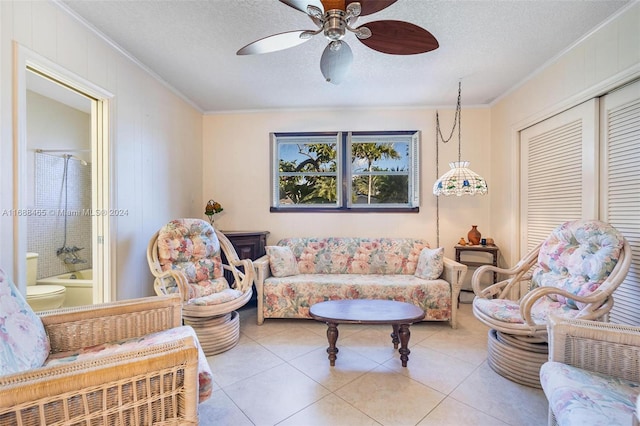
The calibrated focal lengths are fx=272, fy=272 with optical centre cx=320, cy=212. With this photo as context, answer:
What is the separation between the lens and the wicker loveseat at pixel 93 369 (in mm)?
802

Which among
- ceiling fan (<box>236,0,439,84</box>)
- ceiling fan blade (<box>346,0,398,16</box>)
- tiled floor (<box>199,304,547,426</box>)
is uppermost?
ceiling fan blade (<box>346,0,398,16</box>)

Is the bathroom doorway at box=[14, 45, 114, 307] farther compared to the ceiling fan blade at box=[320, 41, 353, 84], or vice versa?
the bathroom doorway at box=[14, 45, 114, 307]

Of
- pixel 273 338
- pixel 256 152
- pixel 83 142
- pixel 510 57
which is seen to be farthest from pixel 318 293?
pixel 83 142

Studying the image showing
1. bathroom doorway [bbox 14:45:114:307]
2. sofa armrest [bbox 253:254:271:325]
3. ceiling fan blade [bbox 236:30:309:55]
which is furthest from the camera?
sofa armrest [bbox 253:254:271:325]

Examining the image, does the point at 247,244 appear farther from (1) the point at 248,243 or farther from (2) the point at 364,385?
(2) the point at 364,385

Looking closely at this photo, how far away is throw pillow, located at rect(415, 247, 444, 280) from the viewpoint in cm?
292

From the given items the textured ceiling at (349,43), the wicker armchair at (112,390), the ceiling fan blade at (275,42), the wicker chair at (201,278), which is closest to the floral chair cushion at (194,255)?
the wicker chair at (201,278)

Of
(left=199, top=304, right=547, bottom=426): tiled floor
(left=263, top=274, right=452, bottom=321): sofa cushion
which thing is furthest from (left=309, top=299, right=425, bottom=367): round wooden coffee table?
(left=263, top=274, right=452, bottom=321): sofa cushion

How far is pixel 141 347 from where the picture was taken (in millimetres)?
1393

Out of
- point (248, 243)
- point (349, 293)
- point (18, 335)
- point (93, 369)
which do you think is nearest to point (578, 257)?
point (349, 293)

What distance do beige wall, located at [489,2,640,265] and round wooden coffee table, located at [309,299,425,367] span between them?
72.6 inches

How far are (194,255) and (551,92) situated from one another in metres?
3.72

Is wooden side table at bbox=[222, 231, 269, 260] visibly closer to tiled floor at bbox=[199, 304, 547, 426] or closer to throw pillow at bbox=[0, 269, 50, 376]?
tiled floor at bbox=[199, 304, 547, 426]

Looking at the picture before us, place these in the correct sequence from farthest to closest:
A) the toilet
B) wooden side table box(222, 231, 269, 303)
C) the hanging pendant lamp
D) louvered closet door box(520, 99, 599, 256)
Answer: wooden side table box(222, 231, 269, 303) → the hanging pendant lamp → the toilet → louvered closet door box(520, 99, 599, 256)
